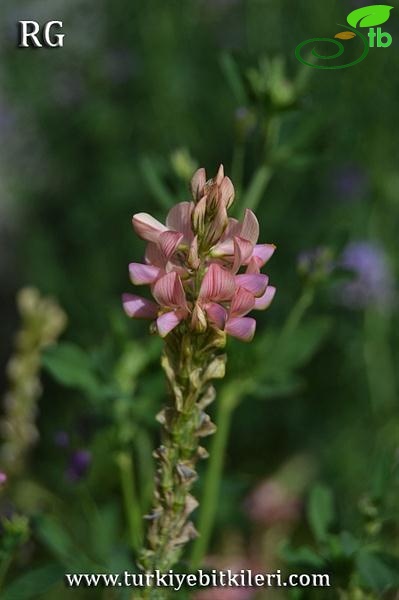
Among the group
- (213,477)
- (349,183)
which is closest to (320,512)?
(213,477)

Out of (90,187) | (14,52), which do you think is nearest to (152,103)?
(90,187)

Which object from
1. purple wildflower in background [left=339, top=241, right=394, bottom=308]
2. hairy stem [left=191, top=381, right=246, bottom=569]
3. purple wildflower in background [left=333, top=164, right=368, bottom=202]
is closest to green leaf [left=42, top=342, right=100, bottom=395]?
hairy stem [left=191, top=381, right=246, bottom=569]

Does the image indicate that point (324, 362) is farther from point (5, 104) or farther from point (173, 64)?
point (5, 104)

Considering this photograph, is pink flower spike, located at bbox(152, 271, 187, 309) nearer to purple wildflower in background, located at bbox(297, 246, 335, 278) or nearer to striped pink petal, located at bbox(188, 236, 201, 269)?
striped pink petal, located at bbox(188, 236, 201, 269)

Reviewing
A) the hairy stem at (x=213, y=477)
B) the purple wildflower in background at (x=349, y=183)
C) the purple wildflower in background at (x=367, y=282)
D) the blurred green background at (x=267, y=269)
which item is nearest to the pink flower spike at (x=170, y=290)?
the blurred green background at (x=267, y=269)

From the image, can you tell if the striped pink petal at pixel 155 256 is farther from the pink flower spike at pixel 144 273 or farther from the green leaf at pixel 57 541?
the green leaf at pixel 57 541

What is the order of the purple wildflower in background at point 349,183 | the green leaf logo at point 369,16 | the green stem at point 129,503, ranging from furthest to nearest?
the purple wildflower in background at point 349,183 → the green leaf logo at point 369,16 → the green stem at point 129,503

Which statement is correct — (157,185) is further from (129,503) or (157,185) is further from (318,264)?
(129,503)

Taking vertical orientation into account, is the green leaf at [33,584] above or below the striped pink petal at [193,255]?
below
